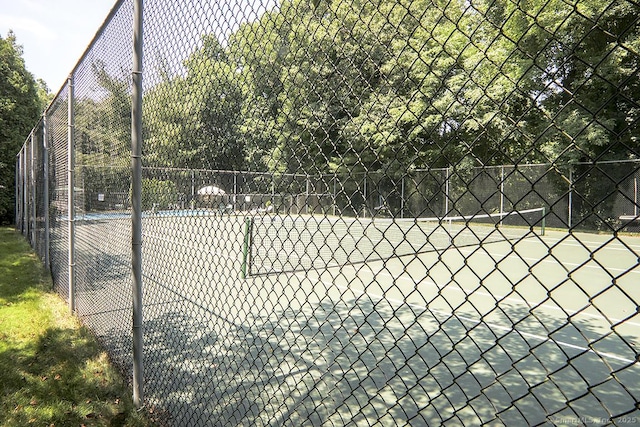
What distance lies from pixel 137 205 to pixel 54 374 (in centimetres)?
167

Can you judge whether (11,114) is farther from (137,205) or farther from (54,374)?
(137,205)

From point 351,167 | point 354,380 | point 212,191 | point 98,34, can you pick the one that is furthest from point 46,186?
point 351,167

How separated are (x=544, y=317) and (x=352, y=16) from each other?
4857 millimetres

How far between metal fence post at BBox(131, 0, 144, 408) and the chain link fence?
0.13 ft

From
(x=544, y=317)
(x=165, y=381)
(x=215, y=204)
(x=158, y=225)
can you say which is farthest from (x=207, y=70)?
(x=544, y=317)

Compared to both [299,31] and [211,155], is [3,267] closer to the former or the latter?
[211,155]

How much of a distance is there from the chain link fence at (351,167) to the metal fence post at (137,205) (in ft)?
0.13

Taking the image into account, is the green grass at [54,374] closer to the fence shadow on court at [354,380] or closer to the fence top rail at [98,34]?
the fence shadow on court at [354,380]

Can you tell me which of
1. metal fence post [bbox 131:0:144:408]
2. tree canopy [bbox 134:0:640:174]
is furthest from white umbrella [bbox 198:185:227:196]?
metal fence post [bbox 131:0:144:408]

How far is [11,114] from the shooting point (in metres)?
18.8

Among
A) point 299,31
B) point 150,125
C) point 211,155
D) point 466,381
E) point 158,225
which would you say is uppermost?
point 299,31

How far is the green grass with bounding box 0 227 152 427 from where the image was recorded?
8.55 feet

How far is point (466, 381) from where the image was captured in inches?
133

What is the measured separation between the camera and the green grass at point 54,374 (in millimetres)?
2605
